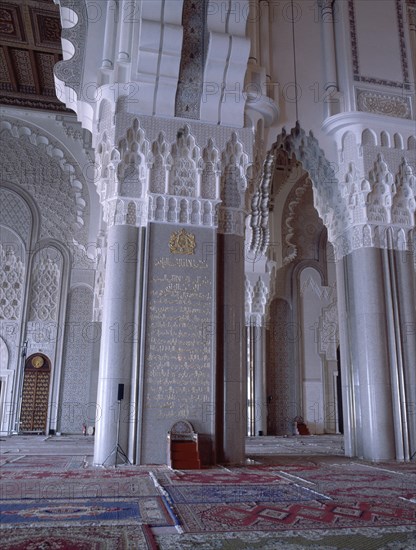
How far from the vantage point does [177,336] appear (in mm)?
5273

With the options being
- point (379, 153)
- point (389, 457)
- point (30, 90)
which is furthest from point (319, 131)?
A: point (30, 90)

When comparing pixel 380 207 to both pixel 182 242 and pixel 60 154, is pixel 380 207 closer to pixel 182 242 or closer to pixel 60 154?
pixel 182 242

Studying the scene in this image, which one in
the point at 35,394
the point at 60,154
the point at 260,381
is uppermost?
the point at 60,154

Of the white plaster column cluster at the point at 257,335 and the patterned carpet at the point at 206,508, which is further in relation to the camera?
the white plaster column cluster at the point at 257,335

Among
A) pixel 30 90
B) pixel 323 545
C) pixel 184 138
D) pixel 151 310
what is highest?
pixel 30 90

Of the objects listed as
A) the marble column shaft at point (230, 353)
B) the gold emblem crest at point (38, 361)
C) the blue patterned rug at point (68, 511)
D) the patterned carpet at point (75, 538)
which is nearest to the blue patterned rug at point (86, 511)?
the blue patterned rug at point (68, 511)

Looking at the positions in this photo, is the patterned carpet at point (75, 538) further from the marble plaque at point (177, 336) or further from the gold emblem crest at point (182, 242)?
the gold emblem crest at point (182, 242)

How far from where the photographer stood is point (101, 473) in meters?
4.31

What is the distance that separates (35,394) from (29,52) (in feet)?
20.5

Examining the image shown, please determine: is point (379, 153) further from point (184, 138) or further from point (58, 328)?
point (58, 328)

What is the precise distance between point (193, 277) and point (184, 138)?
158 cm

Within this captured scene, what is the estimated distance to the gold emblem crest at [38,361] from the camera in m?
10.1

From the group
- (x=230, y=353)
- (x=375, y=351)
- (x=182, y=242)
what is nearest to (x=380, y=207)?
(x=375, y=351)

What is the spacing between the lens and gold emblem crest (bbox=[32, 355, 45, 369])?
10.1 metres
